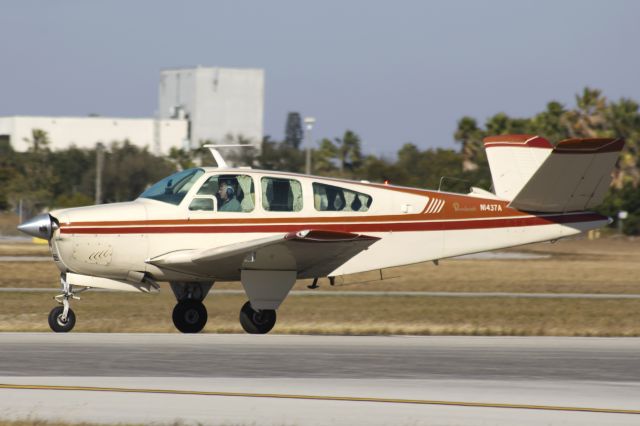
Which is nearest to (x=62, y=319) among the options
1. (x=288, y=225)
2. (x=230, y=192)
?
(x=230, y=192)

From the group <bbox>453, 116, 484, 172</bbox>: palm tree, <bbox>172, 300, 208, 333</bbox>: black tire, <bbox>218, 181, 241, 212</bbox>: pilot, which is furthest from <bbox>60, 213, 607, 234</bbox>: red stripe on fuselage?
<bbox>453, 116, 484, 172</bbox>: palm tree

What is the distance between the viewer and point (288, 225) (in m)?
16.1

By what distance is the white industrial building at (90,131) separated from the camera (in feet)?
331

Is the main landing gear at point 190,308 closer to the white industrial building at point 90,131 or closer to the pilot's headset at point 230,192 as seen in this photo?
the pilot's headset at point 230,192

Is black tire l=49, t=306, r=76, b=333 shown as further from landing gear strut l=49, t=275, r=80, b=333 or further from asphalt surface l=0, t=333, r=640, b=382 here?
asphalt surface l=0, t=333, r=640, b=382

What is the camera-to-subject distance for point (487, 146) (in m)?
17.2

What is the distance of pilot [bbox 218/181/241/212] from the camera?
1594cm

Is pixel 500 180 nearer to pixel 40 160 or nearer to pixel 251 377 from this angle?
pixel 251 377

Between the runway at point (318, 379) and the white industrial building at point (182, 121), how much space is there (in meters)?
87.5

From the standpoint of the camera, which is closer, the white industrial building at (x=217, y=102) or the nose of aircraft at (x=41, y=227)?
the nose of aircraft at (x=41, y=227)

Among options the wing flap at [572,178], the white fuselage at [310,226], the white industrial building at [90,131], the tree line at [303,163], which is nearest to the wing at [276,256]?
the white fuselage at [310,226]

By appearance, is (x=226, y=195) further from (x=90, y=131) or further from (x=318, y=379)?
(x=90, y=131)

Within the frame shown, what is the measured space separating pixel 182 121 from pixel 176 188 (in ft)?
303

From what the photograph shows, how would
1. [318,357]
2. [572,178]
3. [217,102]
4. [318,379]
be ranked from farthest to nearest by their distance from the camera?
[217,102]
[572,178]
[318,357]
[318,379]
